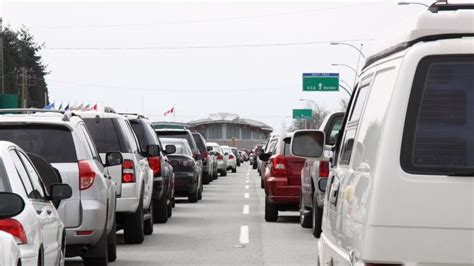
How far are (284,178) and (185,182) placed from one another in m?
7.70

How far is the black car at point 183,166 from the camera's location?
27719 millimetres

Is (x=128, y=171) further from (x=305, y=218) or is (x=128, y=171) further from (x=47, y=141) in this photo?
(x=47, y=141)

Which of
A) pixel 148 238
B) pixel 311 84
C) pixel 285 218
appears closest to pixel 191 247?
pixel 148 238

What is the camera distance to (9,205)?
7.65 m

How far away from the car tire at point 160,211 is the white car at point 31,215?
1114 centimetres

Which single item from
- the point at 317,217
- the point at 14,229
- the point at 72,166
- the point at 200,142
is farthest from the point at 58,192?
the point at 200,142

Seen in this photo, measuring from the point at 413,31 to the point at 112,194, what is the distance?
8.59m

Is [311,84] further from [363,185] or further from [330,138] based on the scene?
[363,185]

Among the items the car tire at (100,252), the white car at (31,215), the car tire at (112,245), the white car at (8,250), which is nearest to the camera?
the white car at (8,250)

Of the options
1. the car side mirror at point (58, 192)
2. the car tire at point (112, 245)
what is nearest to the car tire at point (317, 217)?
the car tire at point (112, 245)

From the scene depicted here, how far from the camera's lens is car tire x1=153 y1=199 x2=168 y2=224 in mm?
21297

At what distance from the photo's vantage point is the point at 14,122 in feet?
39.1

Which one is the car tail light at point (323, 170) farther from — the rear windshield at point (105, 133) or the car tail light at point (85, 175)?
the car tail light at point (85, 175)

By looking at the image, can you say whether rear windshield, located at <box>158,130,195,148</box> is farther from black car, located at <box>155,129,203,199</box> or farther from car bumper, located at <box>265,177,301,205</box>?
car bumper, located at <box>265,177,301,205</box>
